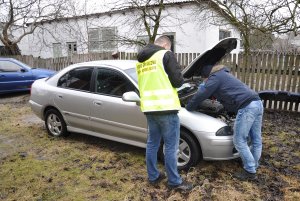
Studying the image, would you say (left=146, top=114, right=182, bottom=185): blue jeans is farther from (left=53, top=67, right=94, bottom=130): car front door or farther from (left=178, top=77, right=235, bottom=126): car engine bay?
(left=53, top=67, right=94, bottom=130): car front door

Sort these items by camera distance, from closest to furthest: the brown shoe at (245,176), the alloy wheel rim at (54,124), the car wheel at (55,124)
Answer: the brown shoe at (245,176) → the car wheel at (55,124) → the alloy wheel rim at (54,124)

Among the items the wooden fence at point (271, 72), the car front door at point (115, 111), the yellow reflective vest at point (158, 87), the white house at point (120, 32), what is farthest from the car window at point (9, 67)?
the yellow reflective vest at point (158, 87)

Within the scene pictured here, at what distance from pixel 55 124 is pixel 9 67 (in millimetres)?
6732

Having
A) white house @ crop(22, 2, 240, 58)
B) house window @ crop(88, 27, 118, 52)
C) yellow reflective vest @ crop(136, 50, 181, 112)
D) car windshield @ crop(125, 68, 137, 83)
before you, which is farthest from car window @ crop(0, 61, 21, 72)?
yellow reflective vest @ crop(136, 50, 181, 112)

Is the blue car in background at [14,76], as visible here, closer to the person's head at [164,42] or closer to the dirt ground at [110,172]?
the dirt ground at [110,172]

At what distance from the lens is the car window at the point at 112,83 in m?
4.84

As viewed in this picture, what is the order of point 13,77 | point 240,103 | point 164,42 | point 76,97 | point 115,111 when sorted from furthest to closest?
point 13,77 < point 76,97 < point 115,111 < point 240,103 < point 164,42

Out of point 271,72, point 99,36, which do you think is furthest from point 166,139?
point 99,36

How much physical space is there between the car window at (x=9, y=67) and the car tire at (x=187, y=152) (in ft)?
30.6

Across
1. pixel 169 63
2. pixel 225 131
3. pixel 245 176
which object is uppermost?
pixel 169 63

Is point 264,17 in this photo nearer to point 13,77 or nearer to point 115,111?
point 115,111

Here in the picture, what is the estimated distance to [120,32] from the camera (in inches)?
733

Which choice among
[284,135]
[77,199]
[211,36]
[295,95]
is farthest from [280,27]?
[211,36]

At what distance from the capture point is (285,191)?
381cm
